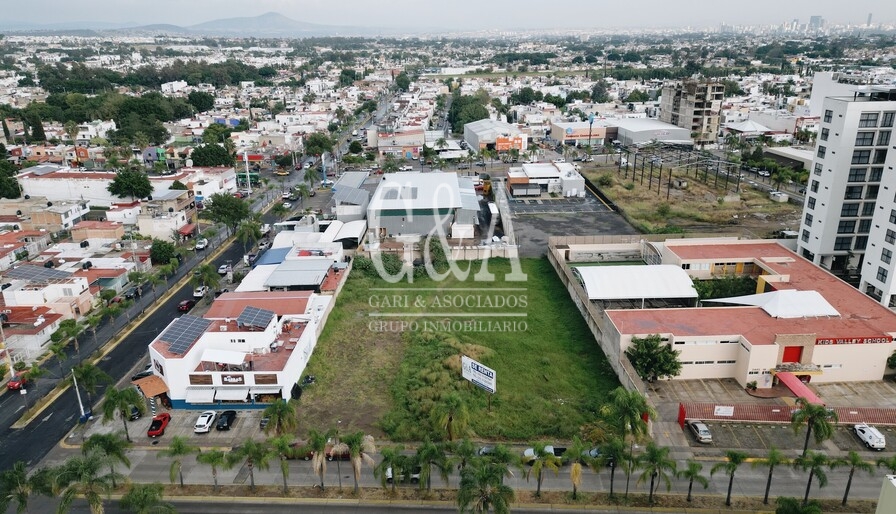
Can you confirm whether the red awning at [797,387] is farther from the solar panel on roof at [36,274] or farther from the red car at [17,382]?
the solar panel on roof at [36,274]

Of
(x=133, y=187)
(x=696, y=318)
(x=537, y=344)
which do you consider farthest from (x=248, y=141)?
(x=696, y=318)

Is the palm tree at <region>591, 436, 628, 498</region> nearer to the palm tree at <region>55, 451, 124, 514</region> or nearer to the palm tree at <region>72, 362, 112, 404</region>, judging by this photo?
the palm tree at <region>55, 451, 124, 514</region>

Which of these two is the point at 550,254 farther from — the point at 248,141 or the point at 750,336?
the point at 248,141

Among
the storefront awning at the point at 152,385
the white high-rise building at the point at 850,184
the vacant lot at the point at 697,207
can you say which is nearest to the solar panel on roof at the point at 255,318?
the storefront awning at the point at 152,385

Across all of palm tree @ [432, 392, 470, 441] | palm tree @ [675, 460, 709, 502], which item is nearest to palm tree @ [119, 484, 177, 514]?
palm tree @ [432, 392, 470, 441]

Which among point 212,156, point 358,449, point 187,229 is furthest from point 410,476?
point 212,156

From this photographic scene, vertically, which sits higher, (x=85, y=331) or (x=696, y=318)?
(x=696, y=318)

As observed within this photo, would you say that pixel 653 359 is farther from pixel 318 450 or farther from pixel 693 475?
pixel 318 450
